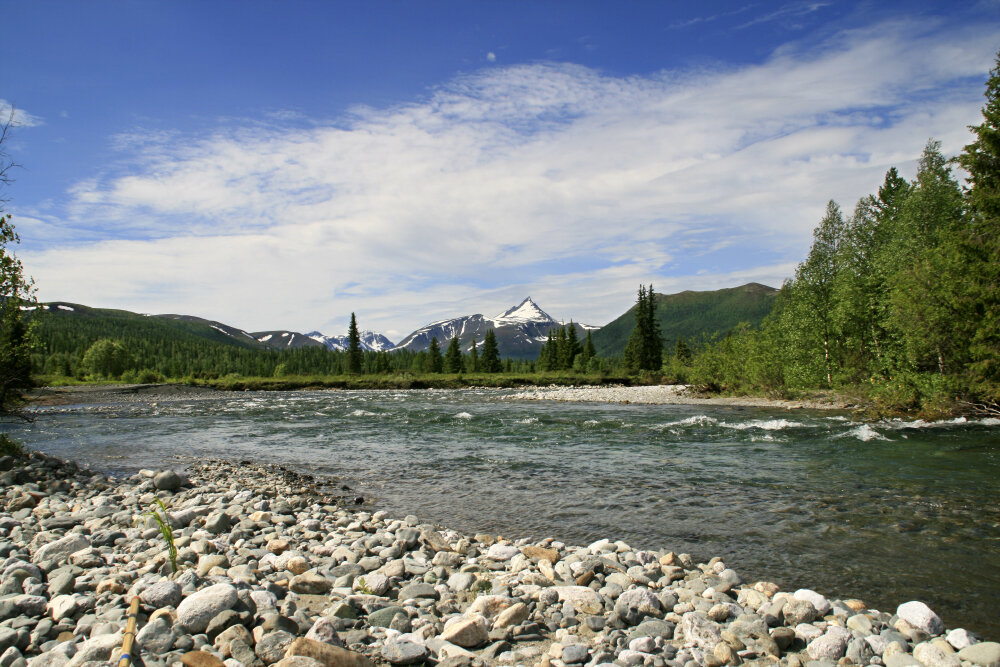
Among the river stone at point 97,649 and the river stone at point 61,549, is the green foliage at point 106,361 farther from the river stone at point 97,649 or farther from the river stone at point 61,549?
the river stone at point 97,649

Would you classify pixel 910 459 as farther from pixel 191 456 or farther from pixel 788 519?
pixel 191 456

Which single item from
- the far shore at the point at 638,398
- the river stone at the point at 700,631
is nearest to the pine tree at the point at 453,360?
the far shore at the point at 638,398

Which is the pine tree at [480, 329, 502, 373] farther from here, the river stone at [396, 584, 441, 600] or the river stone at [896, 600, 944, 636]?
the river stone at [896, 600, 944, 636]

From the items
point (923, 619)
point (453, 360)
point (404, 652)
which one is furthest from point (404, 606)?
point (453, 360)

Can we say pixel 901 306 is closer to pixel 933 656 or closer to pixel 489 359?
pixel 933 656

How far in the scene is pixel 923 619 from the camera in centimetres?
484

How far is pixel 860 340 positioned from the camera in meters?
33.4

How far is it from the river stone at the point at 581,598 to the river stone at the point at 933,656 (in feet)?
8.43

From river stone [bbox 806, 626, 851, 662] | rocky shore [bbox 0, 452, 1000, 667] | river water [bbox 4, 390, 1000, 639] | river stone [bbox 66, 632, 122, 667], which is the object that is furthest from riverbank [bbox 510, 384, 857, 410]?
river stone [bbox 66, 632, 122, 667]

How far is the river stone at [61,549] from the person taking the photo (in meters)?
6.04

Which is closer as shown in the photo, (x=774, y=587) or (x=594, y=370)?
(x=774, y=587)

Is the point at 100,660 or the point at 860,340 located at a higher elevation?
the point at 860,340

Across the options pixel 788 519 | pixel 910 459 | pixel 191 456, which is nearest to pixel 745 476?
pixel 788 519

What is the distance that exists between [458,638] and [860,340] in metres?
37.4
